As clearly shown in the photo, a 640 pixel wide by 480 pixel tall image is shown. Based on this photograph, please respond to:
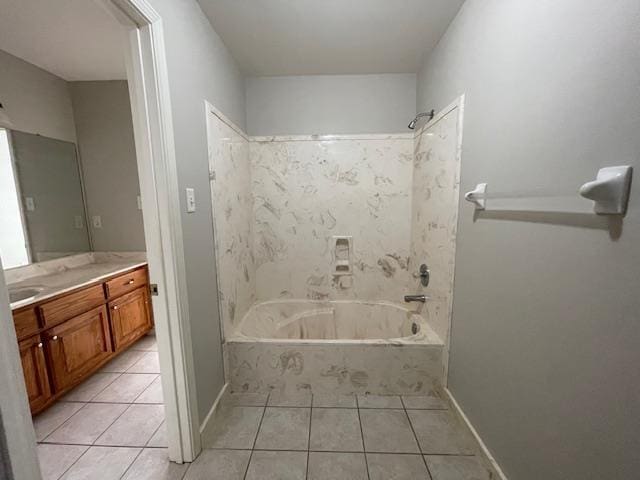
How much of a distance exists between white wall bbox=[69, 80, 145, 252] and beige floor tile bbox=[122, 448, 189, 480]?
5.59ft

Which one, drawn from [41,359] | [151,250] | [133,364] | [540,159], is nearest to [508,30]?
[540,159]

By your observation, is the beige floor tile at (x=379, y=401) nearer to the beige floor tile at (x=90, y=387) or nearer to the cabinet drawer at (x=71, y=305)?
the beige floor tile at (x=90, y=387)

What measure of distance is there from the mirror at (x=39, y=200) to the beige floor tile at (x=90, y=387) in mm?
984

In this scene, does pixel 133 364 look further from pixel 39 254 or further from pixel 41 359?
pixel 39 254

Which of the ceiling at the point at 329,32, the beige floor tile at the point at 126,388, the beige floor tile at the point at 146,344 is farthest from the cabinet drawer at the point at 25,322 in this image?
the ceiling at the point at 329,32

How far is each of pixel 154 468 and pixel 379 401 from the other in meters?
1.27

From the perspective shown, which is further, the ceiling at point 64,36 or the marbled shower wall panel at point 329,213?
the marbled shower wall panel at point 329,213

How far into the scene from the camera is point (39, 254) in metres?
2.02

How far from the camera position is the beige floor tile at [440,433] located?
4.42 ft

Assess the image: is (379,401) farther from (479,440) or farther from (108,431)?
(108,431)

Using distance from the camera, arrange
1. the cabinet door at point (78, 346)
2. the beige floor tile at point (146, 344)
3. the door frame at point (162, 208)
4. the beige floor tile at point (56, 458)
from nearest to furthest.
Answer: the door frame at point (162, 208), the beige floor tile at point (56, 458), the cabinet door at point (78, 346), the beige floor tile at point (146, 344)

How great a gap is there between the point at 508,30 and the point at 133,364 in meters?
3.15

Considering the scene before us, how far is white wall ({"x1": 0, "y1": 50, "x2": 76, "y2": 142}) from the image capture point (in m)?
1.84

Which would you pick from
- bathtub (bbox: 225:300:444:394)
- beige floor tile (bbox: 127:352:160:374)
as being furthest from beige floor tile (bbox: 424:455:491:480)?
beige floor tile (bbox: 127:352:160:374)
